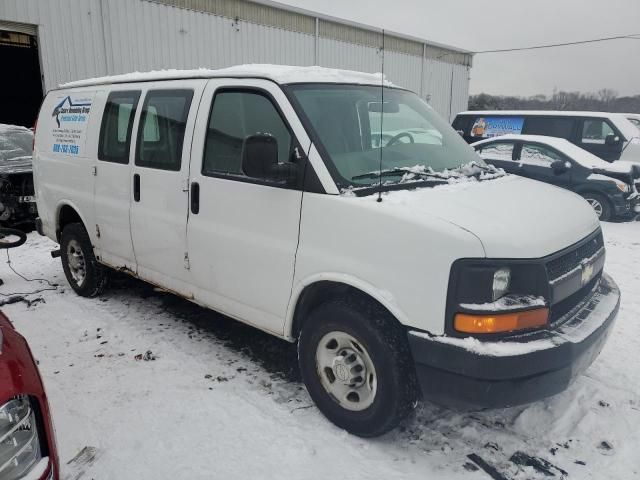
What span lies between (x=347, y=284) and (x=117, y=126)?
9.43ft

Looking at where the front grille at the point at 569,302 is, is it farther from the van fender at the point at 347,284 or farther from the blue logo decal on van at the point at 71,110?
the blue logo decal on van at the point at 71,110

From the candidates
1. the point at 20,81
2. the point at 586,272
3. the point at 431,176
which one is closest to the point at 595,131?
the point at 586,272

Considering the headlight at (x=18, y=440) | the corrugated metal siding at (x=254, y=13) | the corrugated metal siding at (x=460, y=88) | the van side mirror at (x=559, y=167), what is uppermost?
the corrugated metal siding at (x=254, y=13)

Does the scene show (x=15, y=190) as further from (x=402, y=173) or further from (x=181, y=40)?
(x=181, y=40)

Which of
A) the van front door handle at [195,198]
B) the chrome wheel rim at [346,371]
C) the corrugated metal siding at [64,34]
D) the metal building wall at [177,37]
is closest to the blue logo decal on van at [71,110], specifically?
the van front door handle at [195,198]

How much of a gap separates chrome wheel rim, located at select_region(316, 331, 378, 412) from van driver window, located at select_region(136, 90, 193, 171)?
1.81 meters

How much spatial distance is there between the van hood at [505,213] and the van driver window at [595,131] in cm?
903

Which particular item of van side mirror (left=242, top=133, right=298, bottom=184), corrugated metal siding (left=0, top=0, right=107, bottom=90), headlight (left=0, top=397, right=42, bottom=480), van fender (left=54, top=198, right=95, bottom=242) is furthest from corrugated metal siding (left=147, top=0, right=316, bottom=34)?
headlight (left=0, top=397, right=42, bottom=480)

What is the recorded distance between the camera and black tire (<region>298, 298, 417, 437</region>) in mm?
2775

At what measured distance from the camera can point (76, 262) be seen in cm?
544

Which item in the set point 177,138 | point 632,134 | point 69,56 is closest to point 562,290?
point 177,138

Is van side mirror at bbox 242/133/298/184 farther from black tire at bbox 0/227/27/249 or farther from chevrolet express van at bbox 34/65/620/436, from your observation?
black tire at bbox 0/227/27/249

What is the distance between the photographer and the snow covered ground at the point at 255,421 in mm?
2812

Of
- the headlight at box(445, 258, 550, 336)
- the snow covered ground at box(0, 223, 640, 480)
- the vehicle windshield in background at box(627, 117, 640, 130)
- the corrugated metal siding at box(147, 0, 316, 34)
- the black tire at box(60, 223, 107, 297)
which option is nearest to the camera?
the headlight at box(445, 258, 550, 336)
